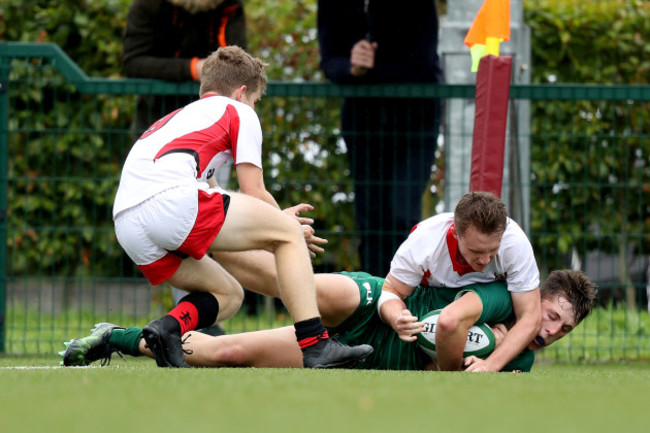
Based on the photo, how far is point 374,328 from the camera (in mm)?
4789

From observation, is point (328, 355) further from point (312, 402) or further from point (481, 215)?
point (312, 402)

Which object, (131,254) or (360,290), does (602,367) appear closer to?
(360,290)

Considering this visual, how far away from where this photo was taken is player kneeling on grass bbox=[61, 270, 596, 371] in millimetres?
4520

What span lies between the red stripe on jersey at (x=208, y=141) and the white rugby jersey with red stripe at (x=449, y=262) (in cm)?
84

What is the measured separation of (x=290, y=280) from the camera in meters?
4.27

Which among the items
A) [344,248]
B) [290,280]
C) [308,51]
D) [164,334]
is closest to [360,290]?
[290,280]

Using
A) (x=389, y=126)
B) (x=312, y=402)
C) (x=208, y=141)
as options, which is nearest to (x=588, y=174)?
(x=389, y=126)

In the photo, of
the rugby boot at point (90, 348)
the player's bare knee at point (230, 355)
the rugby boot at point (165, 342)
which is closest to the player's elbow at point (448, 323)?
the player's bare knee at point (230, 355)

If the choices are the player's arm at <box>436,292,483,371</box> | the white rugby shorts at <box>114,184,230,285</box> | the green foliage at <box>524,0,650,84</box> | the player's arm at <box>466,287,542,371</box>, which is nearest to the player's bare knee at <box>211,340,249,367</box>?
the white rugby shorts at <box>114,184,230,285</box>

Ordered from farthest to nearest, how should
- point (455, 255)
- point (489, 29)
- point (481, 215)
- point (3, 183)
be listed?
point (3, 183)
point (489, 29)
point (455, 255)
point (481, 215)

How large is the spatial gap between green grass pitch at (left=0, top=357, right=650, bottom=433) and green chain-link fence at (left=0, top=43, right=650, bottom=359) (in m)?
2.32

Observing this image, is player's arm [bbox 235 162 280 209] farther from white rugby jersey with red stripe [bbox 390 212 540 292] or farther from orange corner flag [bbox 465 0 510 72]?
orange corner flag [bbox 465 0 510 72]

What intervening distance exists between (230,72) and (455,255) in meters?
1.22

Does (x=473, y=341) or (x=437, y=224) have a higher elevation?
(x=437, y=224)
